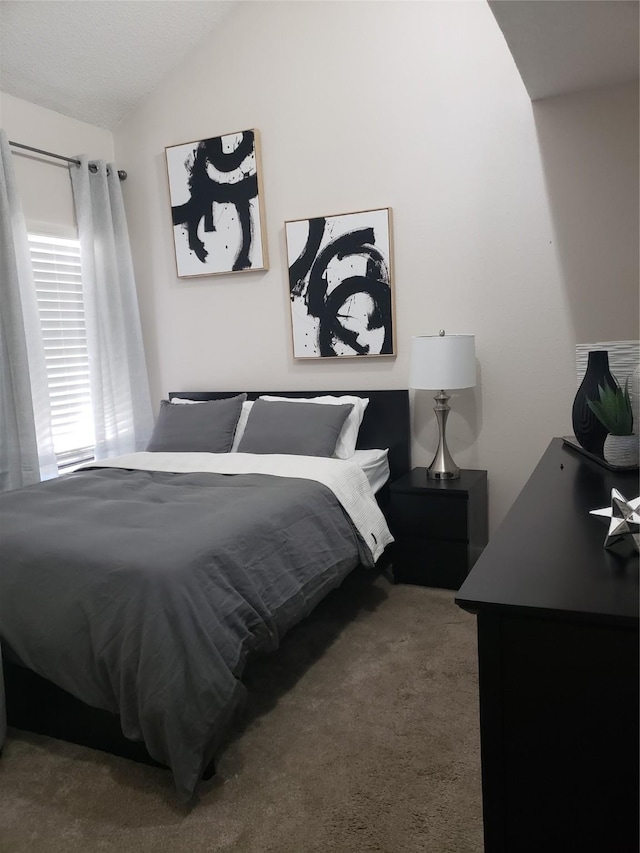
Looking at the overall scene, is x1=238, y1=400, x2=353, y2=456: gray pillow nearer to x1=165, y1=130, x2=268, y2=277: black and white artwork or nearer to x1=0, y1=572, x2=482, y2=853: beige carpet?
x1=165, y1=130, x2=268, y2=277: black and white artwork

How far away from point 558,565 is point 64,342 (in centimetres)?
353

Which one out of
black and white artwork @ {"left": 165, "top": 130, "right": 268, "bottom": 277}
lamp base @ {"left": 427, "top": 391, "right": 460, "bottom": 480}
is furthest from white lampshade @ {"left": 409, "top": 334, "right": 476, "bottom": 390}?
black and white artwork @ {"left": 165, "top": 130, "right": 268, "bottom": 277}

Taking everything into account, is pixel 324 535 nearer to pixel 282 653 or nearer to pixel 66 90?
pixel 282 653

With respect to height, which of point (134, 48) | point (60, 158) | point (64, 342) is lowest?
point (64, 342)

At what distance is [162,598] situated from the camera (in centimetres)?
193

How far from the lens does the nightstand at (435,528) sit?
324 centimetres

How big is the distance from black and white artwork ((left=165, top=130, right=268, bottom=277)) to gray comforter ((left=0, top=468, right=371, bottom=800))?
74.9 inches

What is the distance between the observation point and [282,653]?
2752 mm

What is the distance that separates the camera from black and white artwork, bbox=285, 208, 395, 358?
3.69 m

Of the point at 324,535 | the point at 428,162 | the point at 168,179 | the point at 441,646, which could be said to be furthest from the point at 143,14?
the point at 441,646

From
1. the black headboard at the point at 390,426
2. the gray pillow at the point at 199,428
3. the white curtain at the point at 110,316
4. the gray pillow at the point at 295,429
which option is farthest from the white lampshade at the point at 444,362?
the white curtain at the point at 110,316

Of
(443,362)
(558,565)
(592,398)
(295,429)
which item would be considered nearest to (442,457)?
(443,362)

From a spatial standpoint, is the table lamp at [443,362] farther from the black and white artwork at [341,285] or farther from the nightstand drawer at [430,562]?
the nightstand drawer at [430,562]

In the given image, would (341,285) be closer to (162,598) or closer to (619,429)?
(619,429)
